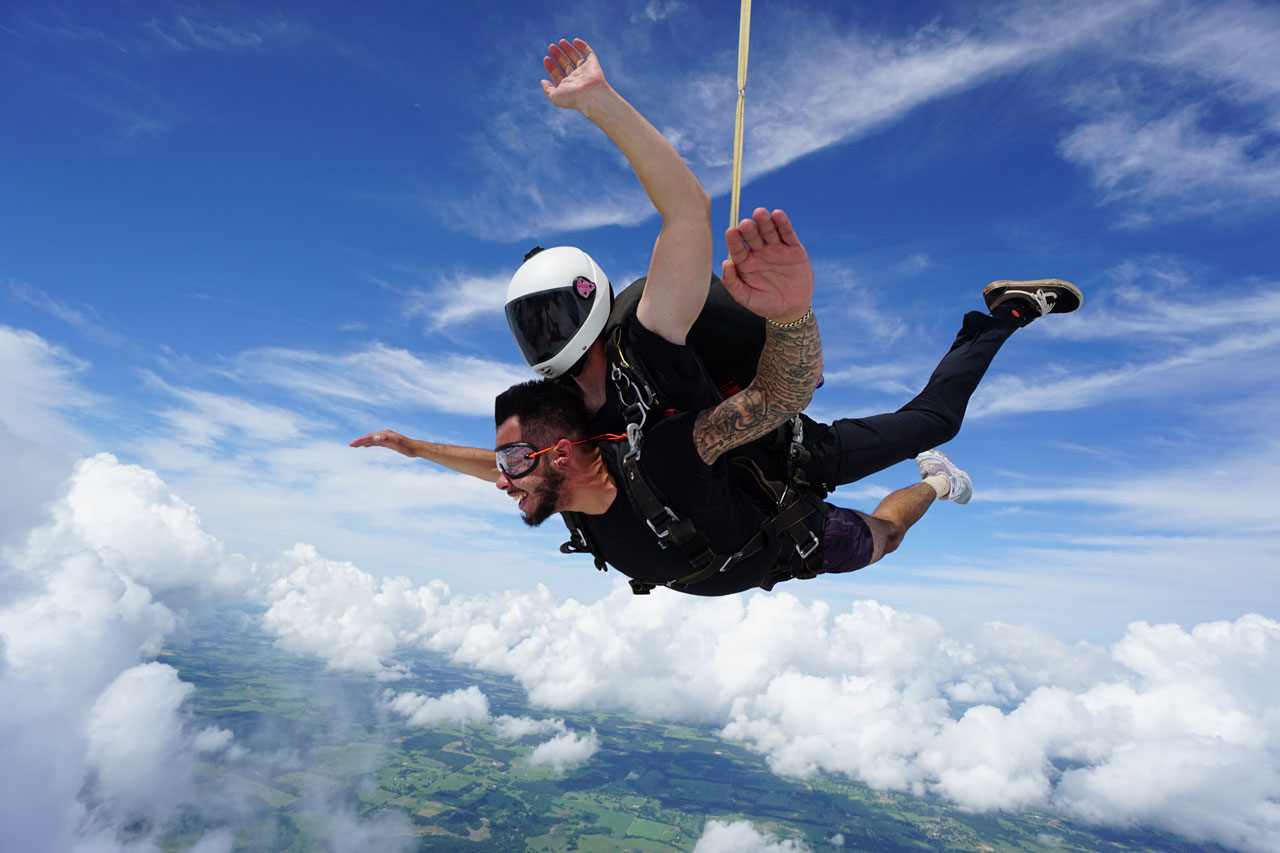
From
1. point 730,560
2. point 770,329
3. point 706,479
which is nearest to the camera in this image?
point 770,329

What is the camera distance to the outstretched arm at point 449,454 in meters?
4.35

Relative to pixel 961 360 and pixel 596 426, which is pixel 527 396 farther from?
pixel 961 360

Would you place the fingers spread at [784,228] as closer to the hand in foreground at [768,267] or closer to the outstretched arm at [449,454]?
the hand in foreground at [768,267]

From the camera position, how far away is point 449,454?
175 inches

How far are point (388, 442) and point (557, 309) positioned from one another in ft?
6.49

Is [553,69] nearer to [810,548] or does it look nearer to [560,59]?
[560,59]

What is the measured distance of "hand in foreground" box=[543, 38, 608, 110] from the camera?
2.24 metres

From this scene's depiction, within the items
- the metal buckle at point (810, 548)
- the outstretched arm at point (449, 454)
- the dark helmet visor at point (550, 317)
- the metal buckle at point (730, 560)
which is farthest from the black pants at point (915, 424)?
the outstretched arm at point (449, 454)

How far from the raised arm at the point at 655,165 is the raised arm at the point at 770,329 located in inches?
9.2

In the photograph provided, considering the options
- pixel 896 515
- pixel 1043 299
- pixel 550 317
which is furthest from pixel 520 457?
pixel 1043 299

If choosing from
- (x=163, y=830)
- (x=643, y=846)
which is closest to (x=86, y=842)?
(x=163, y=830)

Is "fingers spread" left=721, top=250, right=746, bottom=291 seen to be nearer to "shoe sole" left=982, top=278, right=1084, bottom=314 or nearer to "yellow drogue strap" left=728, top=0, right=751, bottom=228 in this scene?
"yellow drogue strap" left=728, top=0, right=751, bottom=228

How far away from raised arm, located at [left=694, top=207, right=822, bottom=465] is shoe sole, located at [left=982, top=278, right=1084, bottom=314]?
301 centimetres

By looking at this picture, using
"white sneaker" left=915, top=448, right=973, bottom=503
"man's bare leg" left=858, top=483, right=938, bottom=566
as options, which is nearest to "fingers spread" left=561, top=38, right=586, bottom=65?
"man's bare leg" left=858, top=483, right=938, bottom=566
